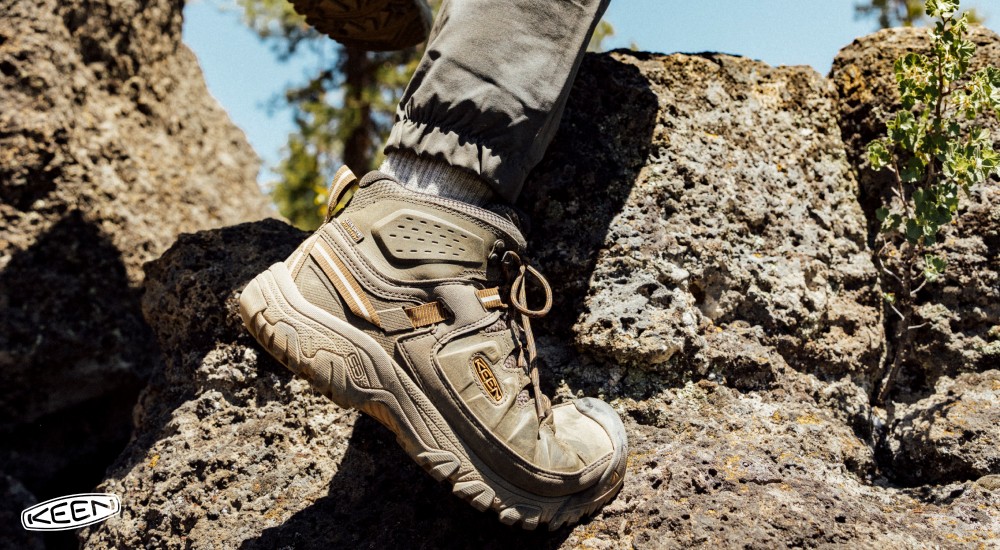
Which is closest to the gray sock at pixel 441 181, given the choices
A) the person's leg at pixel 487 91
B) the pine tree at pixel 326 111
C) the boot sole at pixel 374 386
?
the person's leg at pixel 487 91

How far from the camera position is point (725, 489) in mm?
1810

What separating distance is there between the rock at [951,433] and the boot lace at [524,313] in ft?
3.25

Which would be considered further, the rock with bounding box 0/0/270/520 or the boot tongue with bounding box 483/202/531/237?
the rock with bounding box 0/0/270/520

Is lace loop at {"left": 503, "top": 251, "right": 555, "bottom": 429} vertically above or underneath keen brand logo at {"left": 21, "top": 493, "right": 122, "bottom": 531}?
above

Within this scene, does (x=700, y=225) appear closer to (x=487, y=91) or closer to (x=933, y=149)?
(x=933, y=149)

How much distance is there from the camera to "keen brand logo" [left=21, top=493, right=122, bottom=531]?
86.1 inches

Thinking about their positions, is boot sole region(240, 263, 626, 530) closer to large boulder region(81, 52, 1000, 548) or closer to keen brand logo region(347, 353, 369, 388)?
keen brand logo region(347, 353, 369, 388)

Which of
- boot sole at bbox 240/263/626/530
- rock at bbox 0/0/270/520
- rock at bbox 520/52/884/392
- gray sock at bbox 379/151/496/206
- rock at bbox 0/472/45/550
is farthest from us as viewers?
rock at bbox 0/0/270/520

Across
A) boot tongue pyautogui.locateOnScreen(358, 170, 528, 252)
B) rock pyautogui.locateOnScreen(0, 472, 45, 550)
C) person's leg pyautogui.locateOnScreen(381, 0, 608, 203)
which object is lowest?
rock pyautogui.locateOnScreen(0, 472, 45, 550)

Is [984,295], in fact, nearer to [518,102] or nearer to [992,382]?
[992,382]

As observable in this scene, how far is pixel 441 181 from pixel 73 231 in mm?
2023

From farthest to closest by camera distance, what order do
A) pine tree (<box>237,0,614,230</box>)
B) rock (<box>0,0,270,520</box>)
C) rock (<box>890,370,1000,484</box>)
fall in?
pine tree (<box>237,0,614,230</box>) → rock (<box>0,0,270,520</box>) → rock (<box>890,370,1000,484</box>)
